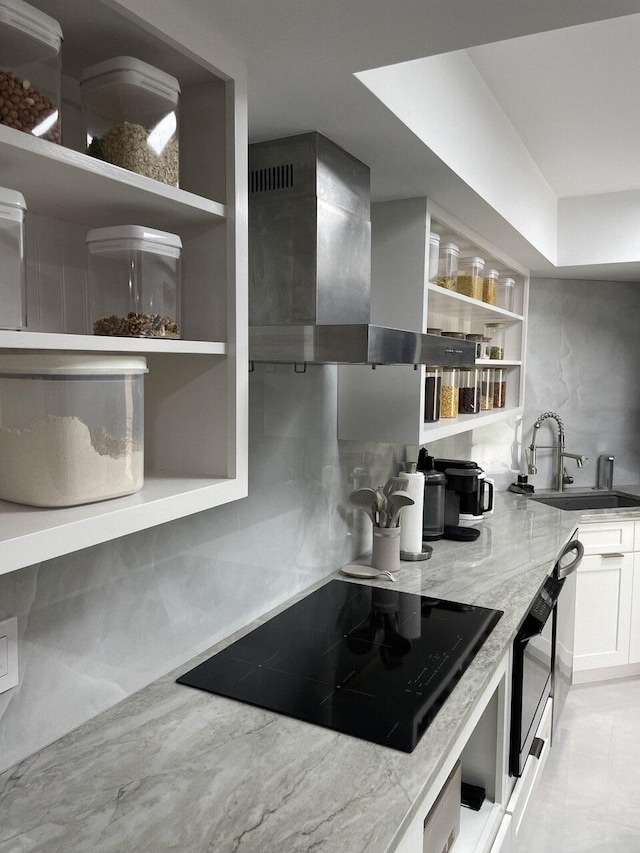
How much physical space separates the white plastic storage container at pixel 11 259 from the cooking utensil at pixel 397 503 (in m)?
1.54

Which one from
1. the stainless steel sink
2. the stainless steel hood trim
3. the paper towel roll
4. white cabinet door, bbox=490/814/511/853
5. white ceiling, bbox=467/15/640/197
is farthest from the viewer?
the stainless steel sink

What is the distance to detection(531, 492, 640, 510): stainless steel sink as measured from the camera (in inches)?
156

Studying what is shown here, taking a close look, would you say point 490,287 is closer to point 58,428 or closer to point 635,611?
point 635,611

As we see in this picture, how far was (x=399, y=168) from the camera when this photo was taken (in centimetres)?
190

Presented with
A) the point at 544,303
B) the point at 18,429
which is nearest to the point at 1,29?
the point at 18,429

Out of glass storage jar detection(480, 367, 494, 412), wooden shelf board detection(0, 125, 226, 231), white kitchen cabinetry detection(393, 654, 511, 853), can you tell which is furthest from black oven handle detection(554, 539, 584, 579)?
wooden shelf board detection(0, 125, 226, 231)

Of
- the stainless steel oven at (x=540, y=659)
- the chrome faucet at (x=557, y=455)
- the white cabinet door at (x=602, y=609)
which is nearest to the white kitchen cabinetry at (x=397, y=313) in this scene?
the stainless steel oven at (x=540, y=659)

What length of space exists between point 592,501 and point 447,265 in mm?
2259

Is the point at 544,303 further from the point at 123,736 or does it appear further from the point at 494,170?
the point at 123,736

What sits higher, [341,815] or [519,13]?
[519,13]

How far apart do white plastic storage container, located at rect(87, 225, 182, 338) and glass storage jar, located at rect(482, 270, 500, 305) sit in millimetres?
2094

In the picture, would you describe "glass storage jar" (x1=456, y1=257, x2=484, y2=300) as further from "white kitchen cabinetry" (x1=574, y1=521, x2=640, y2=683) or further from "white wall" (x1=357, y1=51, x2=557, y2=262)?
"white kitchen cabinetry" (x1=574, y1=521, x2=640, y2=683)

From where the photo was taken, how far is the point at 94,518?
94cm

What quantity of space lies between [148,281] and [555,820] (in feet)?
8.19
